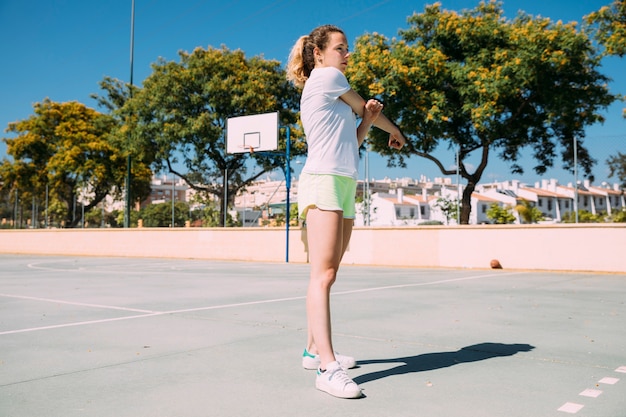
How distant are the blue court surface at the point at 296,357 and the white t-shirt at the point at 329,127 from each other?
1.03 meters

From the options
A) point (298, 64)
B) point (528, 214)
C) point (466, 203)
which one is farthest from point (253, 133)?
point (528, 214)

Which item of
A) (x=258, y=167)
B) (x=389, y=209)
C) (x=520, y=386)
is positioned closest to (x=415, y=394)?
(x=520, y=386)

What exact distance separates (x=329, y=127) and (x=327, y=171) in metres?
0.22

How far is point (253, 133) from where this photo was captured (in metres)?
18.2

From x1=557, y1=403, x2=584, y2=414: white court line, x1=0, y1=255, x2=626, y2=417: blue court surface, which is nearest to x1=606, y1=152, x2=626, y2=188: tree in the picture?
x1=0, y1=255, x2=626, y2=417: blue court surface

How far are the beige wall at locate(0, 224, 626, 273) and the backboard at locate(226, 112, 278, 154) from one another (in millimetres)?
2662

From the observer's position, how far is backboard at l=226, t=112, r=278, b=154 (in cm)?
1794

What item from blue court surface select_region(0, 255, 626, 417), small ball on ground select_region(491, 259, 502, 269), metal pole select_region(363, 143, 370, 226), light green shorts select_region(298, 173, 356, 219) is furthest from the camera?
metal pole select_region(363, 143, 370, 226)

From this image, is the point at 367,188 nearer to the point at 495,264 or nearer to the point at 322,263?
the point at 495,264

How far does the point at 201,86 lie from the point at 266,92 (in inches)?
119

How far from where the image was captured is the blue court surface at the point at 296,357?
2.33 m

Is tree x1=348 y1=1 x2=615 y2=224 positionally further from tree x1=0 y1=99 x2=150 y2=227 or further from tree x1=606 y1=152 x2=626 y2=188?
tree x1=0 y1=99 x2=150 y2=227

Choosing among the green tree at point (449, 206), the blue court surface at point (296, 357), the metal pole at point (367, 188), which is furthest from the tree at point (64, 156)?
the blue court surface at point (296, 357)

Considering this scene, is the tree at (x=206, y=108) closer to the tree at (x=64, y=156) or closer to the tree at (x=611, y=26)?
the tree at (x=64, y=156)
